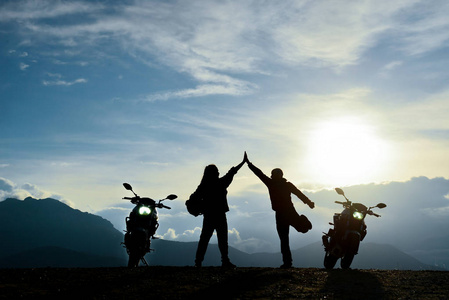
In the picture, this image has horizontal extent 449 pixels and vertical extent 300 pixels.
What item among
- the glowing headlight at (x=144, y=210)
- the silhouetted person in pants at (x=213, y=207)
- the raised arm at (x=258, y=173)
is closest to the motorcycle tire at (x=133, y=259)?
the glowing headlight at (x=144, y=210)

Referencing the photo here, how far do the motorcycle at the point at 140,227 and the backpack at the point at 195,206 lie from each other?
113 inches

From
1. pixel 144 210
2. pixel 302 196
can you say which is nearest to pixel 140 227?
pixel 144 210

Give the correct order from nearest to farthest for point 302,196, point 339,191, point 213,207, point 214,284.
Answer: point 214,284 < point 213,207 < point 302,196 < point 339,191

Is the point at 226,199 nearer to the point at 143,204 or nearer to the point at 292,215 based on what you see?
the point at 292,215

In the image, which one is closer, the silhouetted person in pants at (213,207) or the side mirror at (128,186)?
the silhouetted person in pants at (213,207)

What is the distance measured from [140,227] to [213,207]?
3632 mm

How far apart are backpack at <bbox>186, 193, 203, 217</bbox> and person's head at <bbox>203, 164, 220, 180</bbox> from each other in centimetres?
66

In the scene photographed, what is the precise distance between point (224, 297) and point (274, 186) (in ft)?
22.6

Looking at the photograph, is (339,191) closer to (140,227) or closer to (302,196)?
(302,196)

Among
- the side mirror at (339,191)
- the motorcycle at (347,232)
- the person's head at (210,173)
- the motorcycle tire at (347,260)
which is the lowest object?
the motorcycle tire at (347,260)

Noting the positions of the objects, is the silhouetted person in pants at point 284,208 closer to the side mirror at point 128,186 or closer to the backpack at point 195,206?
the backpack at point 195,206

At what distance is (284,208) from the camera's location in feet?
50.0

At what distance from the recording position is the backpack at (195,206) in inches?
586

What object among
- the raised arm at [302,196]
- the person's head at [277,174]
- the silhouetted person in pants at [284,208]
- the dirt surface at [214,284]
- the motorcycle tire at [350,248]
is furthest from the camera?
the motorcycle tire at [350,248]
